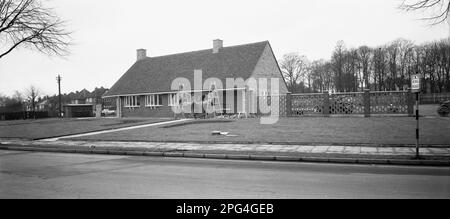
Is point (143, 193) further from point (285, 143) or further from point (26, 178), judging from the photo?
point (285, 143)

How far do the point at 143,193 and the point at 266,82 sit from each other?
1093 inches

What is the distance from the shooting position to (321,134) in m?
15.8

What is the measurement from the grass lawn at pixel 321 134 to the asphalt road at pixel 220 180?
177 inches

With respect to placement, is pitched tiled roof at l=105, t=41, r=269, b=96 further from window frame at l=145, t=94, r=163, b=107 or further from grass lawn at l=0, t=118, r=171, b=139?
grass lawn at l=0, t=118, r=171, b=139

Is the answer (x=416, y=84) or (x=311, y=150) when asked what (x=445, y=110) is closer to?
(x=416, y=84)

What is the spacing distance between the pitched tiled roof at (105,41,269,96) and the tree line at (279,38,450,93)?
133 ft

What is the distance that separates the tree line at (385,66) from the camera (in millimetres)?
67875

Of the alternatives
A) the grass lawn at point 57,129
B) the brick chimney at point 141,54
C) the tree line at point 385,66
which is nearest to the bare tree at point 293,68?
the tree line at point 385,66

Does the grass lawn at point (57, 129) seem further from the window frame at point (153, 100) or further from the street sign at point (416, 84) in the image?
the street sign at point (416, 84)

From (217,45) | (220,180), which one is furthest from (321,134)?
(217,45)

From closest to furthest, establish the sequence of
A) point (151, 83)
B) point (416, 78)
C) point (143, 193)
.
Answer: point (143, 193) → point (416, 78) → point (151, 83)
